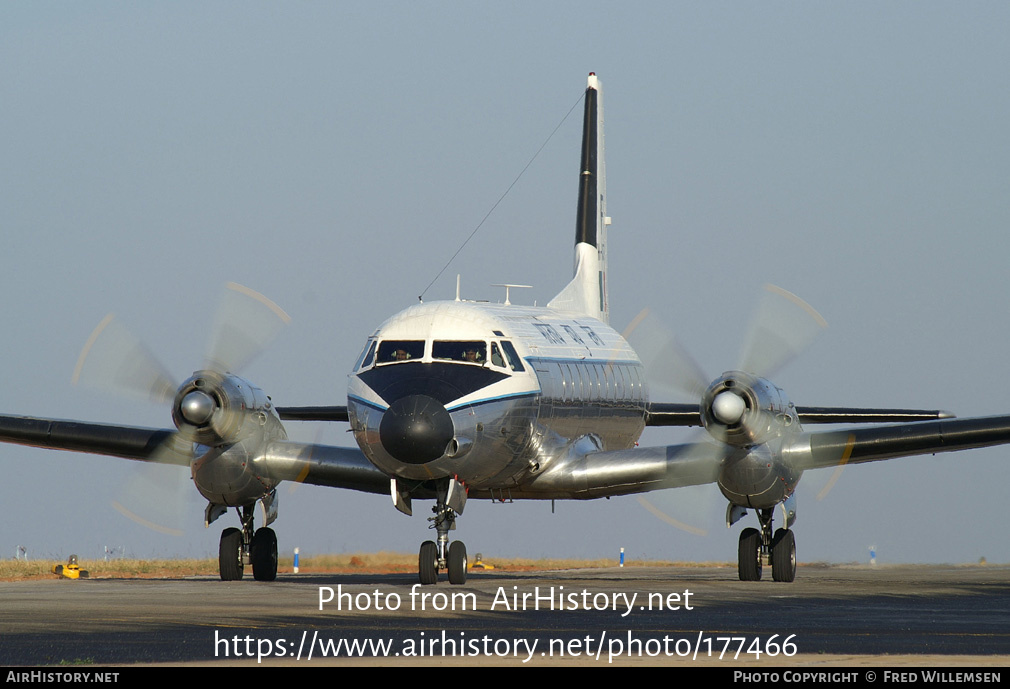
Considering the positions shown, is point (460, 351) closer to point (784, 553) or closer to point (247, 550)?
point (247, 550)

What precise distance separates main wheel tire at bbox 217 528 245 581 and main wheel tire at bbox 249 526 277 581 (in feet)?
0.76

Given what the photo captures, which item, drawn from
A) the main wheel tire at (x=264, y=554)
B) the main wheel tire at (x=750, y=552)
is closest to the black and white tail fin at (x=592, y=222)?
the main wheel tire at (x=750, y=552)

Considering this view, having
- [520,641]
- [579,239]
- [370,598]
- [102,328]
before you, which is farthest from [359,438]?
[579,239]

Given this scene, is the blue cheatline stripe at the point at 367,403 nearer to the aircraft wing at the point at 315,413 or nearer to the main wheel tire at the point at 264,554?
the main wheel tire at the point at 264,554

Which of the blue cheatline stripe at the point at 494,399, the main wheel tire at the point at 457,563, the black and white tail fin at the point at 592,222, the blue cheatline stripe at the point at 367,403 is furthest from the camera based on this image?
the black and white tail fin at the point at 592,222

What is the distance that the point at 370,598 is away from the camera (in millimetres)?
18984

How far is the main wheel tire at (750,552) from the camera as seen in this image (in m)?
24.7

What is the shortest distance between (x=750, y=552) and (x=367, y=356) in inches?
274

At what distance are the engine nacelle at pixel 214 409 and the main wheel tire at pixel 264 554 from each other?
2029 millimetres

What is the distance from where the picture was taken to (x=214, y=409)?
2248 centimetres

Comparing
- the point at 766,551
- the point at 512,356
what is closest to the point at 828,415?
the point at 766,551

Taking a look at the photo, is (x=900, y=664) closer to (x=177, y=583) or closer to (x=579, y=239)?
(x=177, y=583)
